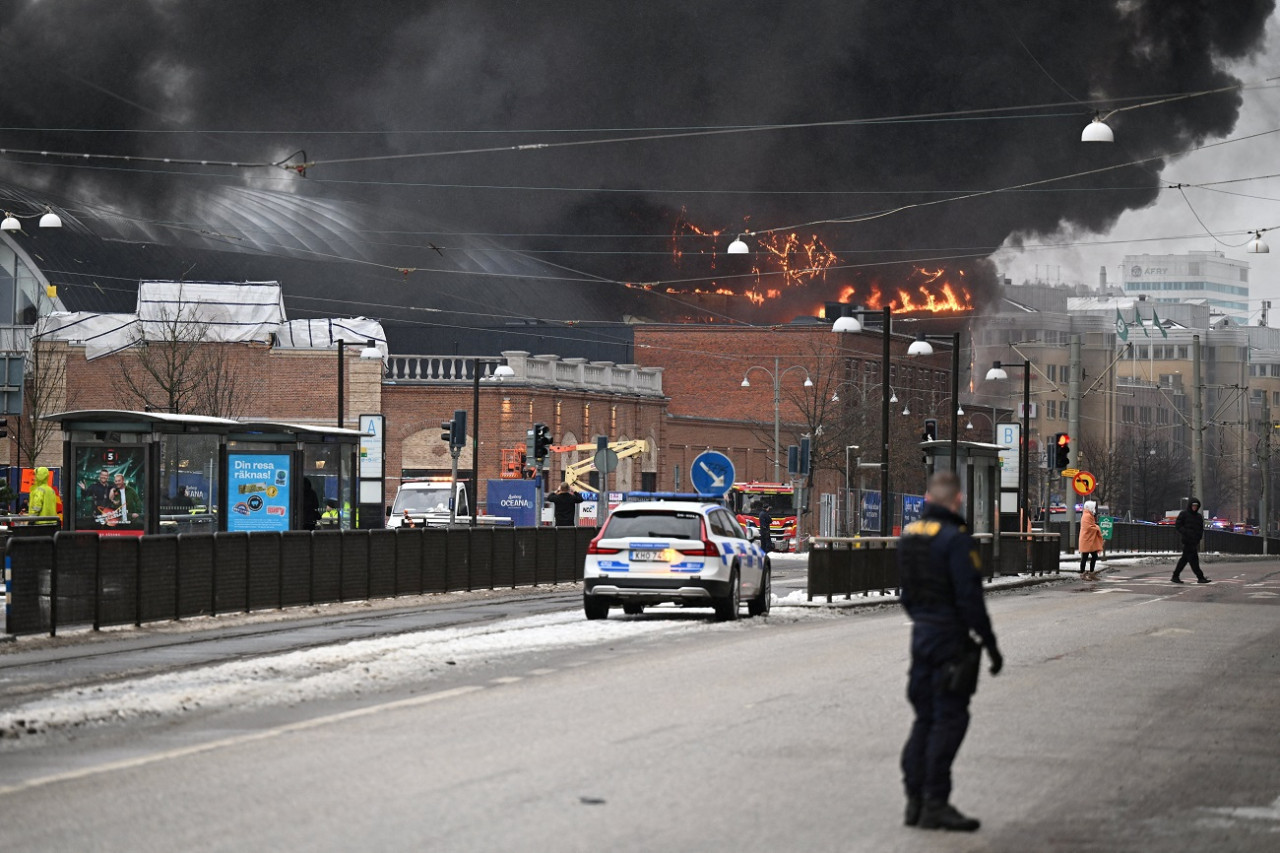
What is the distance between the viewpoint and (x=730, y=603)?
2497 centimetres

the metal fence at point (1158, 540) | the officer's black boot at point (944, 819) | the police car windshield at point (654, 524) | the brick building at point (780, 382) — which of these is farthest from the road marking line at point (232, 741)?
the brick building at point (780, 382)

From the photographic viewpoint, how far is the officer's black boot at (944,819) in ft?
29.9

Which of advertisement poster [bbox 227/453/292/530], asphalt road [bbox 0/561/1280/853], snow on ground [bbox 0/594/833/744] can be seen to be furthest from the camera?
advertisement poster [bbox 227/453/292/530]

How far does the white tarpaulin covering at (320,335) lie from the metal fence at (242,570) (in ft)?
129

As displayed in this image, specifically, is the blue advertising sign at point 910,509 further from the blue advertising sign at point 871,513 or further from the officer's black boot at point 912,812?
the officer's black boot at point 912,812

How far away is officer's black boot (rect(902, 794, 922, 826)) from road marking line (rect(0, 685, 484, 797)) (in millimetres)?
4271

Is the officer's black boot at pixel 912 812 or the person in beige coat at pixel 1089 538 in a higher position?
the person in beige coat at pixel 1089 538

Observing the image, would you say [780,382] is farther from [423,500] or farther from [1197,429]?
[423,500]

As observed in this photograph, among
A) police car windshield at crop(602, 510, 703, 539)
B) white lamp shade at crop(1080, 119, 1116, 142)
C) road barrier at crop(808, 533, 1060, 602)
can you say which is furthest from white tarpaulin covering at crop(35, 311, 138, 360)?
police car windshield at crop(602, 510, 703, 539)

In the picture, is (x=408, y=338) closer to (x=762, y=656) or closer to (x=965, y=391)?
(x=965, y=391)

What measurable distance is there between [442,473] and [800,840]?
67.2 meters

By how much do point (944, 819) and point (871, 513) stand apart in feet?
162

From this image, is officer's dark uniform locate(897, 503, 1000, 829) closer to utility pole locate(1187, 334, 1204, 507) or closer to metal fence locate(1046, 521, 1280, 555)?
metal fence locate(1046, 521, 1280, 555)

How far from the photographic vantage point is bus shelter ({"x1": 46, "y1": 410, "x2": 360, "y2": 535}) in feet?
92.6
